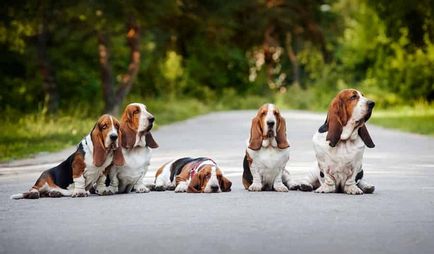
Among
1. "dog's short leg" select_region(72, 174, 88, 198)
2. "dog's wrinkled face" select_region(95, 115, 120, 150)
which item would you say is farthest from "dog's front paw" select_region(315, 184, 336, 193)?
"dog's short leg" select_region(72, 174, 88, 198)

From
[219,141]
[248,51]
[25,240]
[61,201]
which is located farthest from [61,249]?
[248,51]

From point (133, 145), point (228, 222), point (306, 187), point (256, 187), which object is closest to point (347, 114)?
point (306, 187)

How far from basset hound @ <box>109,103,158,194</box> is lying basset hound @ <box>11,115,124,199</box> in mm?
204

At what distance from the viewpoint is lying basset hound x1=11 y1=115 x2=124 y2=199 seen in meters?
11.4

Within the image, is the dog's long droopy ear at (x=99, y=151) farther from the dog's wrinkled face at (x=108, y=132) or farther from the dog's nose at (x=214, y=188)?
the dog's nose at (x=214, y=188)

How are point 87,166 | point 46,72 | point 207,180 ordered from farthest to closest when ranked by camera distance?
point 46,72, point 207,180, point 87,166

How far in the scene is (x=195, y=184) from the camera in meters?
12.1

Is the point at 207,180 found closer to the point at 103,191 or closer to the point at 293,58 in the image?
the point at 103,191

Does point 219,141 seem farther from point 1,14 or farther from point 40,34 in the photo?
point 40,34

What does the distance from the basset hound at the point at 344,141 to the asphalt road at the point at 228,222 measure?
25cm

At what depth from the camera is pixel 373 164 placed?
57.8 ft

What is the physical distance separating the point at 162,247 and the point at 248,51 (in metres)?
84.4

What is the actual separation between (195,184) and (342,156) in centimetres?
189

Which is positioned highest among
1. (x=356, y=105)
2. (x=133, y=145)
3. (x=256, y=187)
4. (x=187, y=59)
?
(x=187, y=59)
